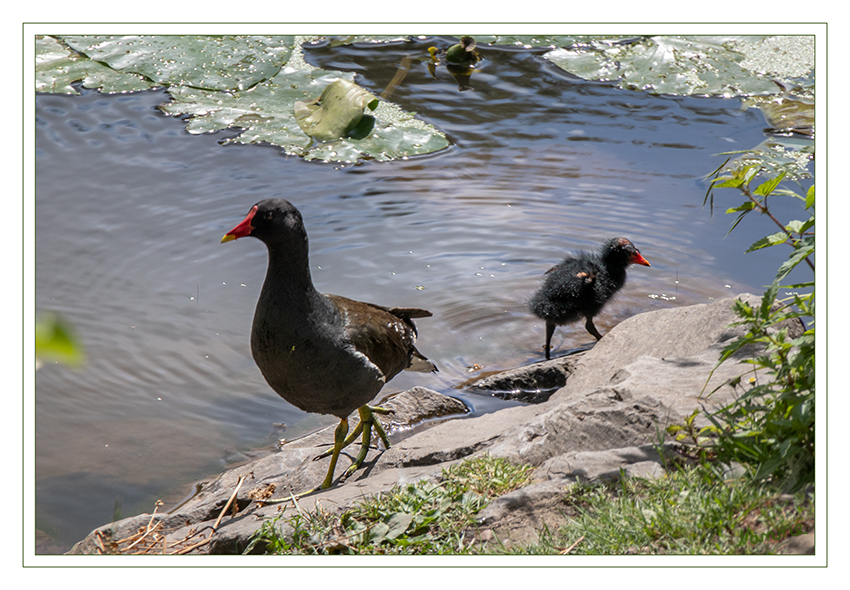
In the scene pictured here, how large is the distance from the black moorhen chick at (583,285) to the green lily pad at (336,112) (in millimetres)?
2847

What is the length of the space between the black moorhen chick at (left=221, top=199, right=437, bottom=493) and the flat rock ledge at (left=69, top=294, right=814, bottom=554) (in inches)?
16.8

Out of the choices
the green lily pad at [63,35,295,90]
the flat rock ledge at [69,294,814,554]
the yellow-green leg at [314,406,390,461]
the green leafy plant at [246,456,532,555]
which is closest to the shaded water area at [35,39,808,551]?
the green lily pad at [63,35,295,90]

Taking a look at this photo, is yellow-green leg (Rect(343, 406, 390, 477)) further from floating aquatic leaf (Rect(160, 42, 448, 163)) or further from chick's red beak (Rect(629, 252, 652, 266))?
floating aquatic leaf (Rect(160, 42, 448, 163))

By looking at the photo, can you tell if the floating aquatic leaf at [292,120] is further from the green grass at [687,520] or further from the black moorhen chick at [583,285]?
the green grass at [687,520]

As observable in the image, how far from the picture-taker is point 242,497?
137 inches

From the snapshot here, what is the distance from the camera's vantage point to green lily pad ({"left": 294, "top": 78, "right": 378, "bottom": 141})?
7.00 meters

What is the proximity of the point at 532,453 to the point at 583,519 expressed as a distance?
2.06 ft

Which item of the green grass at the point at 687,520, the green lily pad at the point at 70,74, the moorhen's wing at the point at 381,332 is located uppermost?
the green lily pad at the point at 70,74

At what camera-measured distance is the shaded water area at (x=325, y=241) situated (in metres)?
4.43

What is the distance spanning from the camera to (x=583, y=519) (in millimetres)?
2395

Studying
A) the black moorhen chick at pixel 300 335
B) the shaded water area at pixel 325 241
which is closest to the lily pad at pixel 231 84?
the shaded water area at pixel 325 241

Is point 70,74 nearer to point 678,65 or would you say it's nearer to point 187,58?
point 187,58
